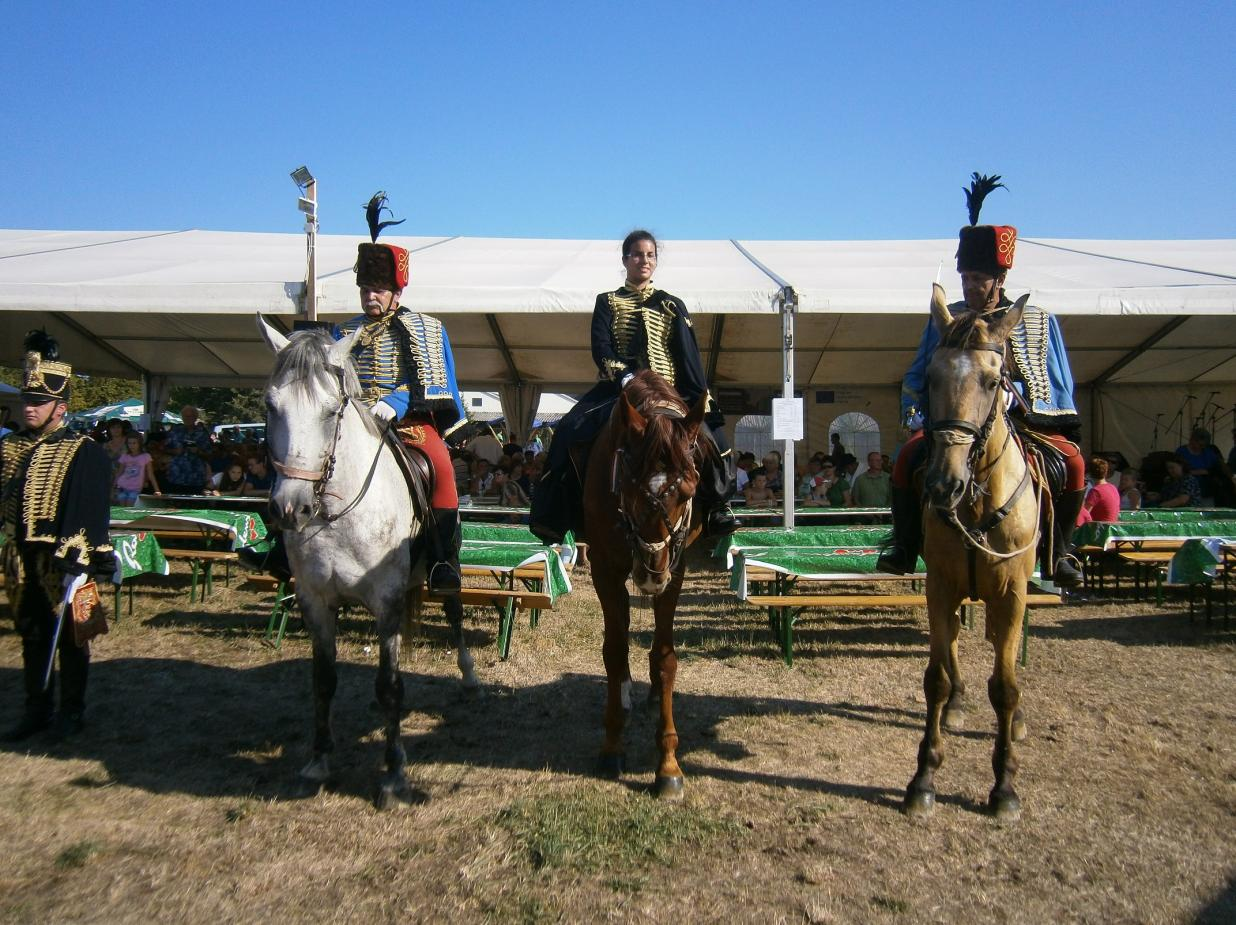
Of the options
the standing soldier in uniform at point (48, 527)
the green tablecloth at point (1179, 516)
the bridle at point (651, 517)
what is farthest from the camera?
the green tablecloth at point (1179, 516)

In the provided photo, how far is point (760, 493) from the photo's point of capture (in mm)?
13016

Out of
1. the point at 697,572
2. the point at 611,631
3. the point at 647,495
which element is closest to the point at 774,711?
the point at 611,631

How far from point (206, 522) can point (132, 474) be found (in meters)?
4.00

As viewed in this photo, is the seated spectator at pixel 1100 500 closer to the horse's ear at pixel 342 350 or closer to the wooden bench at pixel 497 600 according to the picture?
the wooden bench at pixel 497 600

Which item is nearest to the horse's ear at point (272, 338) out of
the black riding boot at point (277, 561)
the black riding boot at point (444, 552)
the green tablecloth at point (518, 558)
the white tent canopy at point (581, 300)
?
the black riding boot at point (277, 561)

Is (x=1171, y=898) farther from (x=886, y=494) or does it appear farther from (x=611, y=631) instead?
(x=886, y=494)

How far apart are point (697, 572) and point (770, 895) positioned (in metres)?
8.34

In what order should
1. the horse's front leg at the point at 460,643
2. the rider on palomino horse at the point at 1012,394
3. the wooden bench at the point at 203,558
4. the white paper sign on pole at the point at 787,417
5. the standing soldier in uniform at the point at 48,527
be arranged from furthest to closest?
the white paper sign on pole at the point at 787,417
the wooden bench at the point at 203,558
the horse's front leg at the point at 460,643
the standing soldier in uniform at the point at 48,527
the rider on palomino horse at the point at 1012,394

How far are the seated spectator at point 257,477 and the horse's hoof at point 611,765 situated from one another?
9.72 m

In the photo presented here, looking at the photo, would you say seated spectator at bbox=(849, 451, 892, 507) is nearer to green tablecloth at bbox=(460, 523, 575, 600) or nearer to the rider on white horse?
green tablecloth at bbox=(460, 523, 575, 600)

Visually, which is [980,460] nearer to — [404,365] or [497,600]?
[404,365]

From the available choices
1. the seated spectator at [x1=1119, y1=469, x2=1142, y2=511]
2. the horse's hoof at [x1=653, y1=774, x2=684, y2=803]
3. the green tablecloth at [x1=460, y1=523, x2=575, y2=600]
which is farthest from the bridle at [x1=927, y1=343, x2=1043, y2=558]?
the seated spectator at [x1=1119, y1=469, x2=1142, y2=511]

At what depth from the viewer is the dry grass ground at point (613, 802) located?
10.8 feet

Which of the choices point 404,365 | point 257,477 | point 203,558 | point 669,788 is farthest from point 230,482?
point 669,788
